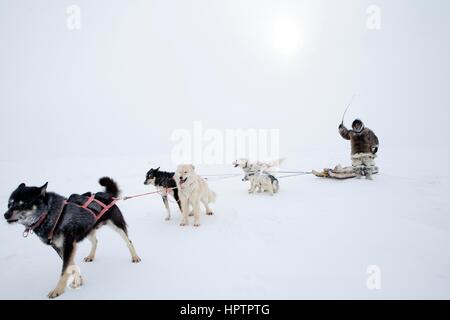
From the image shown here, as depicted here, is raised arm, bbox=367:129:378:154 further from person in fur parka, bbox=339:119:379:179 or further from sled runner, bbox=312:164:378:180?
sled runner, bbox=312:164:378:180

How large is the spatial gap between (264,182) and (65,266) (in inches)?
224

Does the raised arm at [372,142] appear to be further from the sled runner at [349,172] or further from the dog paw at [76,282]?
the dog paw at [76,282]

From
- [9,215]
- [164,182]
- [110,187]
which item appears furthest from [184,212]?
[9,215]

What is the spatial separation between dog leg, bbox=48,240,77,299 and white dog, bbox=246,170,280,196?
5.56m

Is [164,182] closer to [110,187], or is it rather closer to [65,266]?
[110,187]

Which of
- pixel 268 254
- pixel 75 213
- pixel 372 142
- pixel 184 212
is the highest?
pixel 372 142

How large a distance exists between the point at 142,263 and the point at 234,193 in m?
4.71

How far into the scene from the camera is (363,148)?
860 cm

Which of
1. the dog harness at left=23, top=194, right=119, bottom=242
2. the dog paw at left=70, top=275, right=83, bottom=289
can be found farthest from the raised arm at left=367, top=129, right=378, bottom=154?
the dog paw at left=70, top=275, right=83, bottom=289

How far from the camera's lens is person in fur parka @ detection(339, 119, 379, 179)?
28.0 ft

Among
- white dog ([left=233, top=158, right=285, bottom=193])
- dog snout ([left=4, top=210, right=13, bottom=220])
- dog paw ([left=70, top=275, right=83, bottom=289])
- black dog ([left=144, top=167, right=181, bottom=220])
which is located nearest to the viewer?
dog snout ([left=4, top=210, right=13, bottom=220])

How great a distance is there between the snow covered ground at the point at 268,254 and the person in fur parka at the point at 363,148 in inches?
92.0

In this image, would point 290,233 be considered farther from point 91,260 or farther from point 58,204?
point 58,204

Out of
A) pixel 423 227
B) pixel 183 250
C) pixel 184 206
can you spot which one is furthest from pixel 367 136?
pixel 183 250
